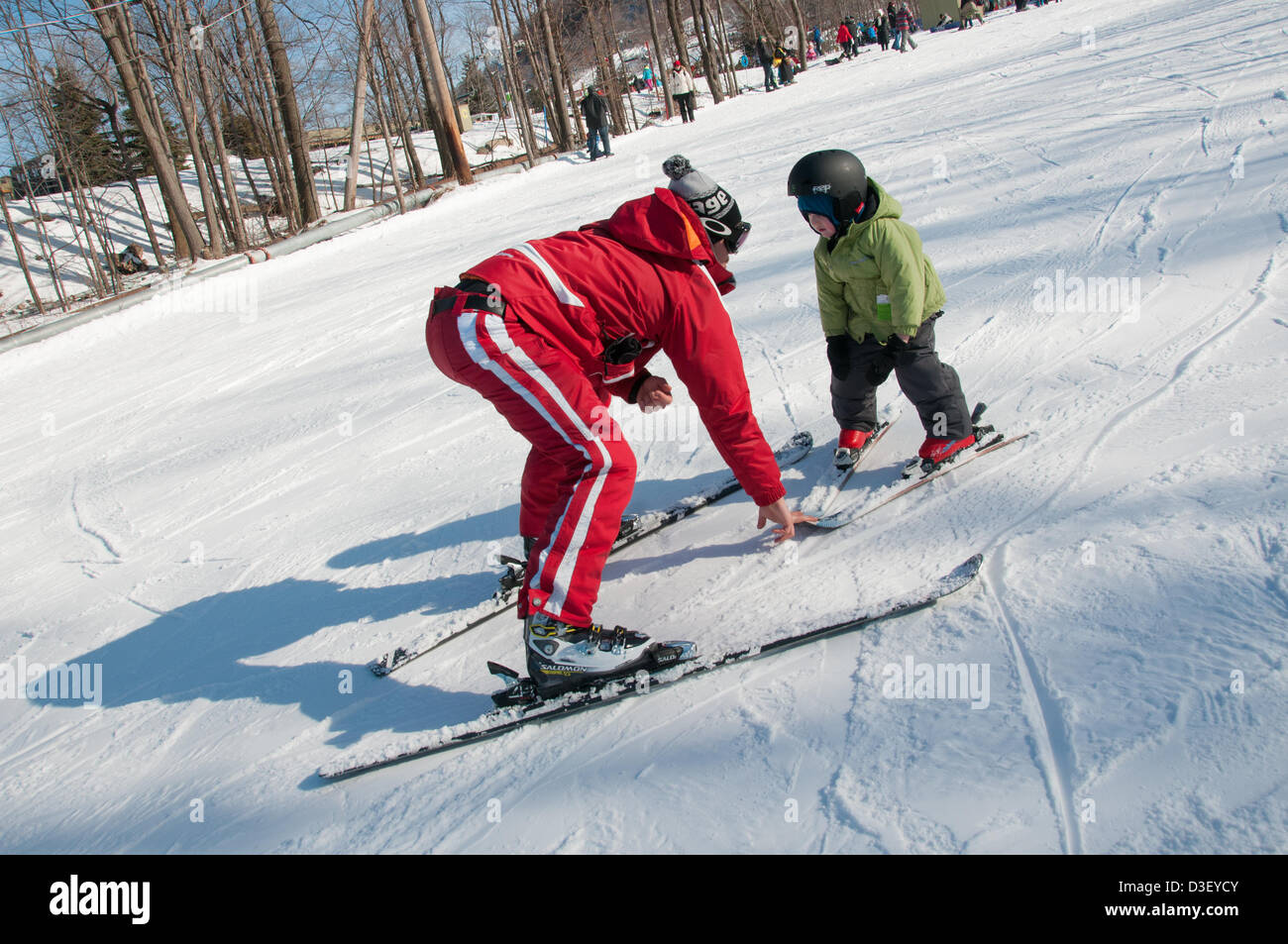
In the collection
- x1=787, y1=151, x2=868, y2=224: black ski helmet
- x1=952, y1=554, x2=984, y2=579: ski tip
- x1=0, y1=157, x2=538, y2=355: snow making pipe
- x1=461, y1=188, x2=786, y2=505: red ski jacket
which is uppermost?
x1=0, y1=157, x2=538, y2=355: snow making pipe

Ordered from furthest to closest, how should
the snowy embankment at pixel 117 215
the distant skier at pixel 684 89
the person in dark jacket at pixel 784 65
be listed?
the snowy embankment at pixel 117 215 → the person in dark jacket at pixel 784 65 → the distant skier at pixel 684 89

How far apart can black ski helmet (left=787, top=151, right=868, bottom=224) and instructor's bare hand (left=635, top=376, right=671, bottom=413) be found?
952 mm

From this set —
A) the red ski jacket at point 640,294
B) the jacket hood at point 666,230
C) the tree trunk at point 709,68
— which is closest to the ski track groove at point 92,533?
the red ski jacket at point 640,294

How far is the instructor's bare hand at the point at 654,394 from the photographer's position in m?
3.31

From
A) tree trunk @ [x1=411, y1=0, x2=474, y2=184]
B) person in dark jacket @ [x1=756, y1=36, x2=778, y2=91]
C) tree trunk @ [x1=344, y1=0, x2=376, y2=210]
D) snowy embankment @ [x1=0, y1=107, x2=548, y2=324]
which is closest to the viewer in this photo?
tree trunk @ [x1=411, y1=0, x2=474, y2=184]

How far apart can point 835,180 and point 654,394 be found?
1.13 m

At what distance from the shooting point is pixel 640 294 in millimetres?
2906

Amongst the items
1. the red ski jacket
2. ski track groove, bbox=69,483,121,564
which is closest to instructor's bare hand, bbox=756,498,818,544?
the red ski jacket

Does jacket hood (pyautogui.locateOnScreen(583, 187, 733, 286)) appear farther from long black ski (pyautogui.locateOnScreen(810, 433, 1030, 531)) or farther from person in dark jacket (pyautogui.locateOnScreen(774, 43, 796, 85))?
person in dark jacket (pyautogui.locateOnScreen(774, 43, 796, 85))

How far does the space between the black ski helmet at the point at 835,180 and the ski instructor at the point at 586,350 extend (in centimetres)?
57

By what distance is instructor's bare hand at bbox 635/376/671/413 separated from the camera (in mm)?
3314

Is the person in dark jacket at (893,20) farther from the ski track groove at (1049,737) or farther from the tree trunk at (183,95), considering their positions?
the ski track groove at (1049,737)

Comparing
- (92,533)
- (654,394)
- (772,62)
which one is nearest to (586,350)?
(654,394)

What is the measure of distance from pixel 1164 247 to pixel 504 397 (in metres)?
4.99
